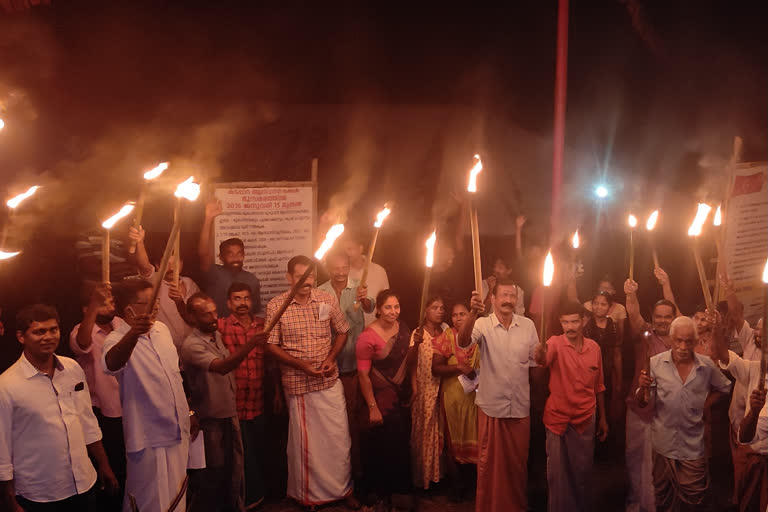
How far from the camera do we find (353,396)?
6.77 metres

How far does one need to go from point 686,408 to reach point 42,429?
4.73 meters

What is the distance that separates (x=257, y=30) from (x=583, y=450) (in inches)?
238

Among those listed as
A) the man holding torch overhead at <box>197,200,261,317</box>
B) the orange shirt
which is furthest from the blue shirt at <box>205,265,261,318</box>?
the orange shirt

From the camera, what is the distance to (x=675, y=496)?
5484mm

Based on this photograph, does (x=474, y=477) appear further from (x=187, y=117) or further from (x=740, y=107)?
(x=740, y=107)

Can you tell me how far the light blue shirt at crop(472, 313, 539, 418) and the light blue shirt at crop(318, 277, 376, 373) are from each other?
1.36 m

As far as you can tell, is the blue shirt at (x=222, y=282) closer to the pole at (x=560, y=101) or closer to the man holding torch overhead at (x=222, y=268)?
the man holding torch overhead at (x=222, y=268)

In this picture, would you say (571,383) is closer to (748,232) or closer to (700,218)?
(700,218)

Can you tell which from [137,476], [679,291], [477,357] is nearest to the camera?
[137,476]

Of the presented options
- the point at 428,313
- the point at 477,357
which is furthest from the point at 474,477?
the point at 428,313

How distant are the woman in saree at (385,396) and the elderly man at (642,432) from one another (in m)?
2.03

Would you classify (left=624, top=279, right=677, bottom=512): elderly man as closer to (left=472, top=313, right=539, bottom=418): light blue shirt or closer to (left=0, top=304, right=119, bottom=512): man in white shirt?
(left=472, top=313, right=539, bottom=418): light blue shirt

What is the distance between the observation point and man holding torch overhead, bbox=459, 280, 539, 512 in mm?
5852

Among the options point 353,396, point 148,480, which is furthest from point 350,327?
point 148,480
